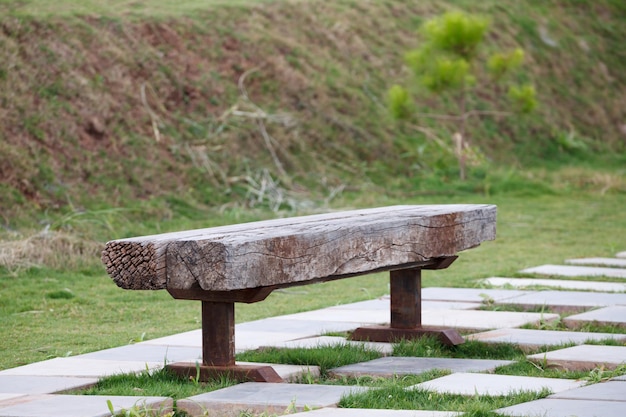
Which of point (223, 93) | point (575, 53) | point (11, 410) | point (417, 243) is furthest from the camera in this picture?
point (575, 53)

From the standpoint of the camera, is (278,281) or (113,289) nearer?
(278,281)

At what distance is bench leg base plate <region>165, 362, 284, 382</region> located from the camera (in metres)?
4.23

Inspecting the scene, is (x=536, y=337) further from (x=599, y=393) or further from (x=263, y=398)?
(x=263, y=398)

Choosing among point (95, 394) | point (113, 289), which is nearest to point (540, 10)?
point (113, 289)

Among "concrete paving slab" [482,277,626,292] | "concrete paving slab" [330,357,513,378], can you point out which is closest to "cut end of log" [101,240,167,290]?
"concrete paving slab" [330,357,513,378]

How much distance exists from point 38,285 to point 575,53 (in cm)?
1526

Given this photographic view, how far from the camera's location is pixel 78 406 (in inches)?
149

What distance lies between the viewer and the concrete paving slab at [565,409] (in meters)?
3.57

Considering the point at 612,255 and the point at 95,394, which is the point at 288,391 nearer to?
the point at 95,394

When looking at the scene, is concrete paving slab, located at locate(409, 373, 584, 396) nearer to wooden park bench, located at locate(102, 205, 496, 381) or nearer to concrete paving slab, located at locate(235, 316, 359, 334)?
wooden park bench, located at locate(102, 205, 496, 381)

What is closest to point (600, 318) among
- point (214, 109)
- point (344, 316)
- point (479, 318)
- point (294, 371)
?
point (479, 318)

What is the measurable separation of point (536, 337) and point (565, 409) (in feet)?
5.45

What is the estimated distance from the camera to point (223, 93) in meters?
12.5

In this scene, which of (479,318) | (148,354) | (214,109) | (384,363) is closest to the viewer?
(384,363)
